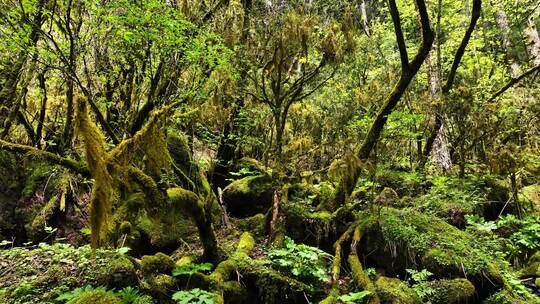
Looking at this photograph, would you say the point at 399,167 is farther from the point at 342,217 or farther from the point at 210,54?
the point at 210,54

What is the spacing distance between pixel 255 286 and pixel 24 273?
3525mm

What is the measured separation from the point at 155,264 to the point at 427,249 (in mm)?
4736

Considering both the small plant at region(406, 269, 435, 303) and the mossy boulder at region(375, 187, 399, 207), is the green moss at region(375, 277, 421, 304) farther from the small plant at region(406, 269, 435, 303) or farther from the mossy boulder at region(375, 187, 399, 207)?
the mossy boulder at region(375, 187, 399, 207)

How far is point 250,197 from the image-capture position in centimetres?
905

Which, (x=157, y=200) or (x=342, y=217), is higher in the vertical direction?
(x=157, y=200)

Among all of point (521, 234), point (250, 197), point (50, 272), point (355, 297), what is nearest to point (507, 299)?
point (355, 297)

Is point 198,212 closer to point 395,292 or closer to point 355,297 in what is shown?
point 355,297

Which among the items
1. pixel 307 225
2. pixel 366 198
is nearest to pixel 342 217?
pixel 307 225

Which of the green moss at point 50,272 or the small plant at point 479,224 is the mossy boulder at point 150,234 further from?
the small plant at point 479,224

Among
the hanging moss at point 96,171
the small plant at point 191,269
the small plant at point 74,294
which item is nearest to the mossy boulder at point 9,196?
the small plant at point 74,294

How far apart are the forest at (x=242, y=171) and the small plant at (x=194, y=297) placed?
25 mm

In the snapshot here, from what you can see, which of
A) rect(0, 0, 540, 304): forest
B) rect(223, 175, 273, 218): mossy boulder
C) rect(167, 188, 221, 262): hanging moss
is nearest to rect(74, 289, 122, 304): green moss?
rect(0, 0, 540, 304): forest

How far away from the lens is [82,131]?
13.1ft

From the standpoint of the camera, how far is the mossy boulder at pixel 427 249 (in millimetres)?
6152
